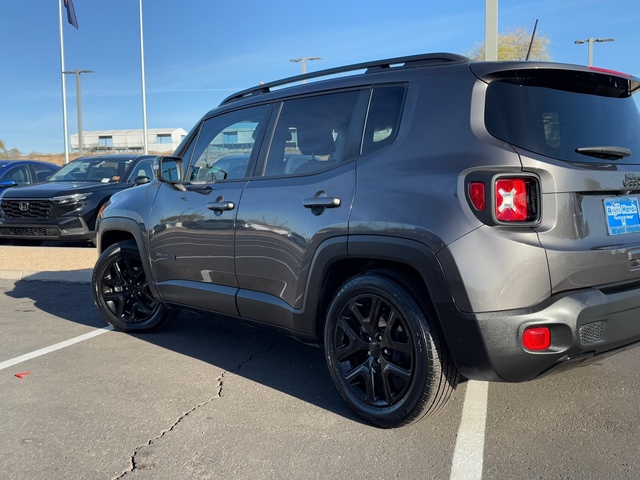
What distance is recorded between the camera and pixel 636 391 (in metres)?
3.72

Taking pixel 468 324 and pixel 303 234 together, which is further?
pixel 303 234

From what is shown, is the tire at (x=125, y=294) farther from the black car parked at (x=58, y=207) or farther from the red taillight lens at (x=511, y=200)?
the black car parked at (x=58, y=207)

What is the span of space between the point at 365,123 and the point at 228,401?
6.21 ft

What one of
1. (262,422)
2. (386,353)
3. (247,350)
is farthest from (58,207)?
(386,353)

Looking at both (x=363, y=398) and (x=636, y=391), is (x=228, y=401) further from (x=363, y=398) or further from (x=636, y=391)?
(x=636, y=391)

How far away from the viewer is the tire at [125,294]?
5281 millimetres

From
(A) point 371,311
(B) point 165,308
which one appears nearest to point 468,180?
(A) point 371,311

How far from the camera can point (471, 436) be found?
124 inches

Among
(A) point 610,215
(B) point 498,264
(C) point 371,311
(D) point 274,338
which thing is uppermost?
(A) point 610,215

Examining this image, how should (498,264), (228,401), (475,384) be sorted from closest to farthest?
(498,264) < (228,401) < (475,384)

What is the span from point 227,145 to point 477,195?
2248 mm

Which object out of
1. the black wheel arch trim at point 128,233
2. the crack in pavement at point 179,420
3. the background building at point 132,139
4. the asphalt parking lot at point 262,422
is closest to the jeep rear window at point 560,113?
the asphalt parking lot at point 262,422

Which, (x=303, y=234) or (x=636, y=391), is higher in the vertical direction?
(x=303, y=234)

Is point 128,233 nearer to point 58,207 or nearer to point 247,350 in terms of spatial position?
point 247,350
